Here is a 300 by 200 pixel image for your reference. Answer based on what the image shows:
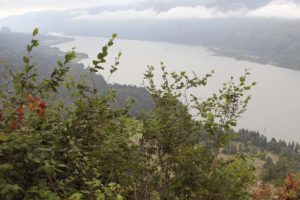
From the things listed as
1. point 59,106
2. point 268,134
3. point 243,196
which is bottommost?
point 268,134

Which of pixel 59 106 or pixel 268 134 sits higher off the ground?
pixel 59 106

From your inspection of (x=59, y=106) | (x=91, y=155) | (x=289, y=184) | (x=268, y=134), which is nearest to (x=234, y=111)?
(x=91, y=155)

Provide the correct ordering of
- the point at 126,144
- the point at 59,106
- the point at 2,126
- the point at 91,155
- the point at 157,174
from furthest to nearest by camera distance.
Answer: the point at 59,106 → the point at 157,174 → the point at 126,144 → the point at 91,155 → the point at 2,126

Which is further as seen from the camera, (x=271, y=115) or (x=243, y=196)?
(x=271, y=115)

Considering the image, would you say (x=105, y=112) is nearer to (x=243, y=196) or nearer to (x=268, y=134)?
(x=243, y=196)

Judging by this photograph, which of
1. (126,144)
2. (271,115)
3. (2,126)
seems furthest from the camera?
(271,115)
